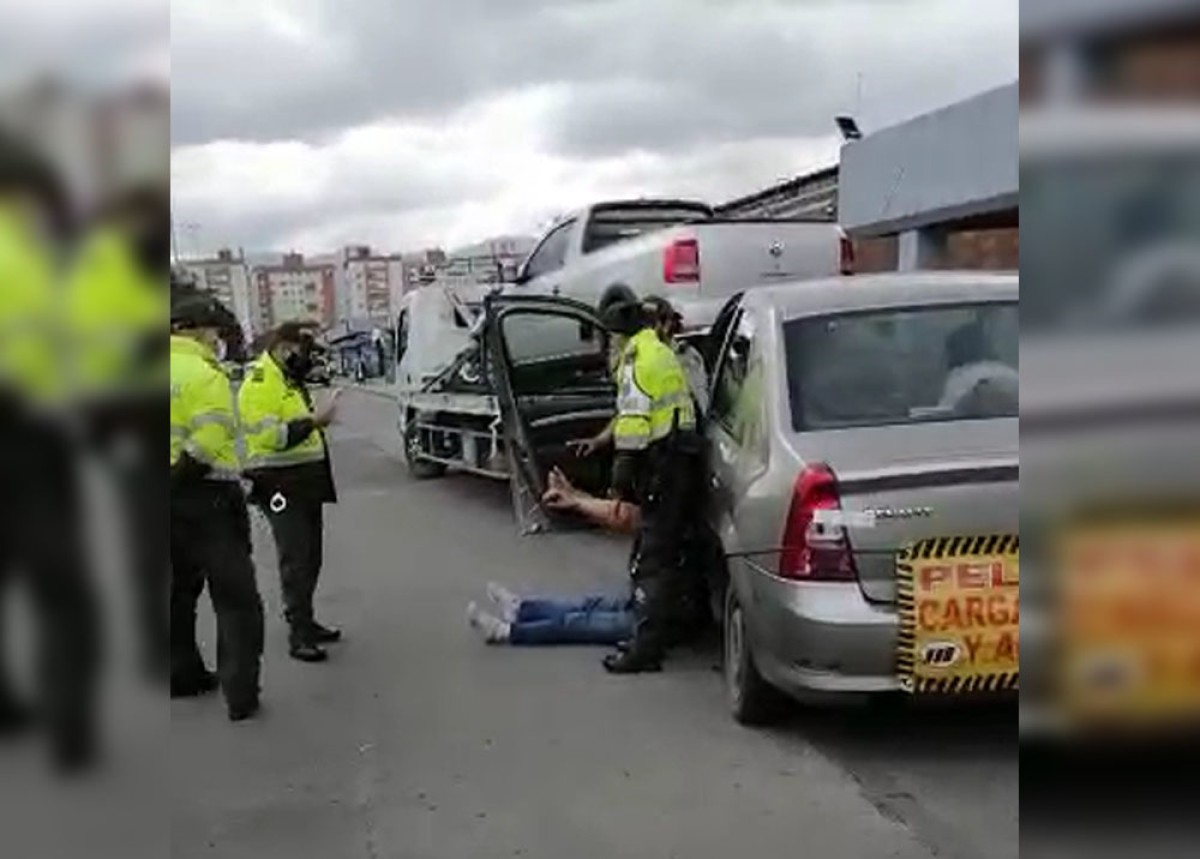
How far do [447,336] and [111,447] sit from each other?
638 inches

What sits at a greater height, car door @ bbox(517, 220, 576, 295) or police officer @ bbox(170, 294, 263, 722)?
car door @ bbox(517, 220, 576, 295)

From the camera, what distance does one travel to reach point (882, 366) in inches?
207

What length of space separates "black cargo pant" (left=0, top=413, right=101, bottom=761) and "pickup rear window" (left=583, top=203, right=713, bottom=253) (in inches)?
491

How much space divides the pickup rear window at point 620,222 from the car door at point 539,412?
3.94 m

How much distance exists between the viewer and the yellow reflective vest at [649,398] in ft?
20.6

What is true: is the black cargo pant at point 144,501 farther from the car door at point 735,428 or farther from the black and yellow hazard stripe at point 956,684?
the car door at point 735,428

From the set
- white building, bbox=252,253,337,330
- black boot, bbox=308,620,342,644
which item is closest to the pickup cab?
black boot, bbox=308,620,342,644

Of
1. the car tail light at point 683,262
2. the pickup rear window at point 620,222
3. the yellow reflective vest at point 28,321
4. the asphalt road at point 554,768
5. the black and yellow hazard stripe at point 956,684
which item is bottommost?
the asphalt road at point 554,768

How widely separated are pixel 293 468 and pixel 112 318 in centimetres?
566

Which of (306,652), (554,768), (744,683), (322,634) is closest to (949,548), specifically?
(744,683)

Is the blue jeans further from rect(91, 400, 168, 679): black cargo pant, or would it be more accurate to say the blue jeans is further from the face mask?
rect(91, 400, 168, 679): black cargo pant

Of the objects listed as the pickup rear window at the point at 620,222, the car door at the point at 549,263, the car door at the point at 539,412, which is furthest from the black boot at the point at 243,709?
the car door at the point at 549,263

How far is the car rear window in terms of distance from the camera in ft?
15.9

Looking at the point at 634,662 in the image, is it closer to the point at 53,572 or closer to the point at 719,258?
the point at 53,572
